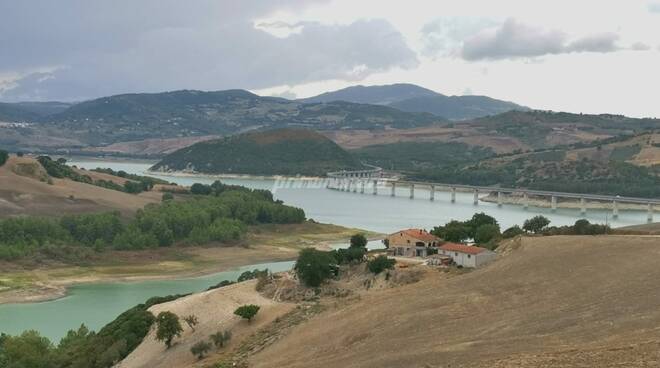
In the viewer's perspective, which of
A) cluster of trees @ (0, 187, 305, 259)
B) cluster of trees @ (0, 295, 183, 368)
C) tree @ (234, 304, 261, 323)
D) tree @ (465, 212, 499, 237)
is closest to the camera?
cluster of trees @ (0, 295, 183, 368)

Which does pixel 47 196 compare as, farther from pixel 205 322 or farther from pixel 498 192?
pixel 498 192

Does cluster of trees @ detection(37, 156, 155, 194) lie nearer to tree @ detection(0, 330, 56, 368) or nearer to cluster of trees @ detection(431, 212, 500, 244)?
cluster of trees @ detection(431, 212, 500, 244)

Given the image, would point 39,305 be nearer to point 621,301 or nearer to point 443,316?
point 443,316

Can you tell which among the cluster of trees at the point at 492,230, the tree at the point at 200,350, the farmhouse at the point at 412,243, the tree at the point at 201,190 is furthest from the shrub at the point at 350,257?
the tree at the point at 201,190

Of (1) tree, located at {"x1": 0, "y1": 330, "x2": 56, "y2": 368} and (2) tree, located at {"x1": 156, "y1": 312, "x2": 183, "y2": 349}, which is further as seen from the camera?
(2) tree, located at {"x1": 156, "y1": 312, "x2": 183, "y2": 349}

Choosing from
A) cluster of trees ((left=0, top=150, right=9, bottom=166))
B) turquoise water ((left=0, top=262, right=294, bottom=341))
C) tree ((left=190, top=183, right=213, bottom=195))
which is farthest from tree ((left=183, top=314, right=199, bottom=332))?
tree ((left=190, top=183, right=213, bottom=195))

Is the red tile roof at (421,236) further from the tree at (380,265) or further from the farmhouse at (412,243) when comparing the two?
the tree at (380,265)

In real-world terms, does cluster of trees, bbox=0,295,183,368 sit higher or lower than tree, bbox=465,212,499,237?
lower
